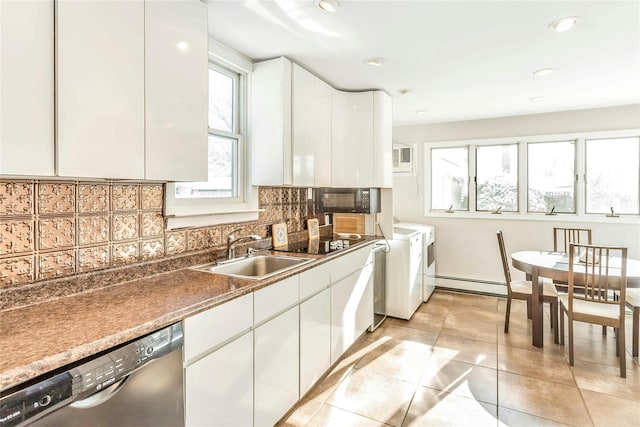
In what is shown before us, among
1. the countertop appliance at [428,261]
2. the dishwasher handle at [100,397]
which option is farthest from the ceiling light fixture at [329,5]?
the countertop appliance at [428,261]

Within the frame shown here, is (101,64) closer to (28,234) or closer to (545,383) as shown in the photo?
(28,234)

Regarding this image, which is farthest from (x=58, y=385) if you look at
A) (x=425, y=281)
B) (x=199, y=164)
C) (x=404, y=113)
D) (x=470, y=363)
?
(x=404, y=113)

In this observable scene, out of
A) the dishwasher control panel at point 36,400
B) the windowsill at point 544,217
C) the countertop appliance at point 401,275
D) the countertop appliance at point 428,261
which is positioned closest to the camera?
the dishwasher control panel at point 36,400

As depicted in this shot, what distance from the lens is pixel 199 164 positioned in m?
1.74

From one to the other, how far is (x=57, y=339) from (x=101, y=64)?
973 millimetres

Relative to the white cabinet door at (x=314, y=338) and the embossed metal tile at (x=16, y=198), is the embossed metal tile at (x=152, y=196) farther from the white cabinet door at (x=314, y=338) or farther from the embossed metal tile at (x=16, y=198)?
the white cabinet door at (x=314, y=338)

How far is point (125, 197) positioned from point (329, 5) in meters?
1.47

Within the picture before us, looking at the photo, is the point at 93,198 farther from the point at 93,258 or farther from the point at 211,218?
the point at 211,218

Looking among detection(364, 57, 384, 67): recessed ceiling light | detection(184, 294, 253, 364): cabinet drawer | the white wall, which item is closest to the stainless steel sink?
→ detection(184, 294, 253, 364): cabinet drawer

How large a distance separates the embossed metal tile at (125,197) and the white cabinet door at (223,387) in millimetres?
877

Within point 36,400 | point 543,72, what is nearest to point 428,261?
point 543,72

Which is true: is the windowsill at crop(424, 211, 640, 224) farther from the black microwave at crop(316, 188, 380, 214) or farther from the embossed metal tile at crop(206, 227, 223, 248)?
the embossed metal tile at crop(206, 227, 223, 248)

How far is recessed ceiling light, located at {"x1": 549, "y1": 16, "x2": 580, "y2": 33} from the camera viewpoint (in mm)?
1982

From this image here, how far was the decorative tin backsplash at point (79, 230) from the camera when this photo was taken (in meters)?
1.32
